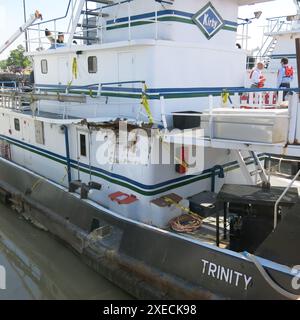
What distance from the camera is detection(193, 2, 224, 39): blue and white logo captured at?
738 centimetres

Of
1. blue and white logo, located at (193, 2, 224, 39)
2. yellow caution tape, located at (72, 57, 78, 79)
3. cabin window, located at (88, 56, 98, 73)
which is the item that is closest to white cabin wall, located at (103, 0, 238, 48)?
blue and white logo, located at (193, 2, 224, 39)

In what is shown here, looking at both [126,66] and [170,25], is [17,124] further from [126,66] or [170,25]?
[170,25]

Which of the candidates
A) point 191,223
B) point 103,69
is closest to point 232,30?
point 103,69

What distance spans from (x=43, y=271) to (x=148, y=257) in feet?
9.94

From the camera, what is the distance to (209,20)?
764 cm

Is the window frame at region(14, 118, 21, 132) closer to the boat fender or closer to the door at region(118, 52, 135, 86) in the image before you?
the door at region(118, 52, 135, 86)

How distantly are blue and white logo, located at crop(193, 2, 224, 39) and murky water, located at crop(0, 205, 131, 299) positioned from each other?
5426 mm

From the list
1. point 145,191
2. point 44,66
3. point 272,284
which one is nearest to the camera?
point 272,284

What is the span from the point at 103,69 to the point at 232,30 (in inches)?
119

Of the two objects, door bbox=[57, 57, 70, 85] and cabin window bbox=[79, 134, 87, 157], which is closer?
cabin window bbox=[79, 134, 87, 157]

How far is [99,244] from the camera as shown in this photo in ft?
21.6

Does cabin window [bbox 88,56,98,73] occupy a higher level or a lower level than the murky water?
higher

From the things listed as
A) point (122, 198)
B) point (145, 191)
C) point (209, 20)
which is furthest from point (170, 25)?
point (122, 198)

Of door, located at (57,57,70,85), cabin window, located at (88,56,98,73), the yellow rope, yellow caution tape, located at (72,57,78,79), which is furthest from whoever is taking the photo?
door, located at (57,57,70,85)
